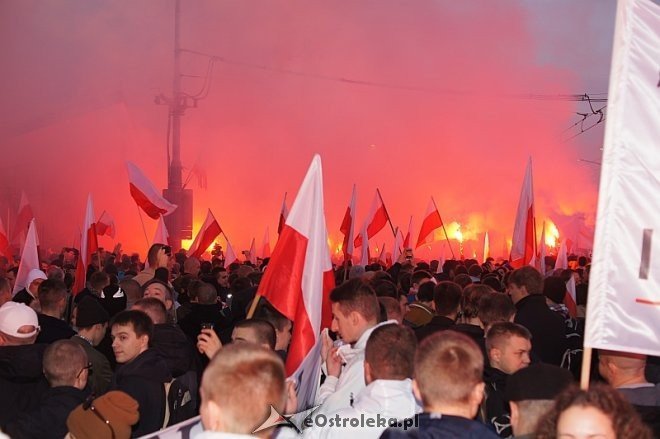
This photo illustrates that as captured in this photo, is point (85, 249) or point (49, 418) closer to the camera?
point (49, 418)

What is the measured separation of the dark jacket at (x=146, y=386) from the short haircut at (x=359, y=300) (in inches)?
37.7

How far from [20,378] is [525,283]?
10.6 ft

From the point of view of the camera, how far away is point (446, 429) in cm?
249

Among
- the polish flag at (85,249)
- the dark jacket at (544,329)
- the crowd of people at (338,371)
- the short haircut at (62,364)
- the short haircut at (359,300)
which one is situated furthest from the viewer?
the polish flag at (85,249)

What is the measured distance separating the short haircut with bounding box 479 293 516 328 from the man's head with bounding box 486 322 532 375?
0.77m

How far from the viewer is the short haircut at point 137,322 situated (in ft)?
14.3

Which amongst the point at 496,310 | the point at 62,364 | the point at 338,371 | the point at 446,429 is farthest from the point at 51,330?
the point at 446,429

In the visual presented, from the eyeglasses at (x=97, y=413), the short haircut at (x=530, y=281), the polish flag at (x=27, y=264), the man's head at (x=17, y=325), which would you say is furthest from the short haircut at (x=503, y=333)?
the polish flag at (x=27, y=264)

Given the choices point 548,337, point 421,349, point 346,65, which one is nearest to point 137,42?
point 346,65

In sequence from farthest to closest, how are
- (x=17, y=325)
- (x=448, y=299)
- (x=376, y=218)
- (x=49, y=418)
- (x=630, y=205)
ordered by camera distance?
(x=376, y=218) → (x=448, y=299) → (x=17, y=325) → (x=49, y=418) → (x=630, y=205)

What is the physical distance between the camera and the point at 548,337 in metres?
5.44

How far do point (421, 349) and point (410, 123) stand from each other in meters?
24.7

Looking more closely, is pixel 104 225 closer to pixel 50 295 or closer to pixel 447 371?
pixel 50 295

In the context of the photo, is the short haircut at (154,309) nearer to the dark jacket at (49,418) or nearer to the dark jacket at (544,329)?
the dark jacket at (49,418)
